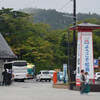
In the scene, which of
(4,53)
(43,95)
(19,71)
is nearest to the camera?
(43,95)

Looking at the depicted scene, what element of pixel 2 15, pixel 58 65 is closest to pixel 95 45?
pixel 58 65

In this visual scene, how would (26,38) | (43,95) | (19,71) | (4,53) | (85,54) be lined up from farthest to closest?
(26,38)
(19,71)
(4,53)
(85,54)
(43,95)

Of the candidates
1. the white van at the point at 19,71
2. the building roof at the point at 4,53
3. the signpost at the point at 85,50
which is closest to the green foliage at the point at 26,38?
the white van at the point at 19,71

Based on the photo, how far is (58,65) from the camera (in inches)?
3509

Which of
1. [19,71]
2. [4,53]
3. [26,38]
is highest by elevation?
[26,38]

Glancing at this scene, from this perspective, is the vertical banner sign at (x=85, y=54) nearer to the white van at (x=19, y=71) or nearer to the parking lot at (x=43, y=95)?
the parking lot at (x=43, y=95)

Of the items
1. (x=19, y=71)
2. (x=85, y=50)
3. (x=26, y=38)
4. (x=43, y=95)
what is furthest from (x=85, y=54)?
(x=26, y=38)

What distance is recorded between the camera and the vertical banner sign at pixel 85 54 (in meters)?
28.0

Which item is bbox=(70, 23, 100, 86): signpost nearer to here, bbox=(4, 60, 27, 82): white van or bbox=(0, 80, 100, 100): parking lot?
bbox=(0, 80, 100, 100): parking lot

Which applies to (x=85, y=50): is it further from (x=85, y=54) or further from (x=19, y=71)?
(x=19, y=71)

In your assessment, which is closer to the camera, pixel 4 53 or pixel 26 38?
pixel 4 53

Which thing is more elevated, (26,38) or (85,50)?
(26,38)

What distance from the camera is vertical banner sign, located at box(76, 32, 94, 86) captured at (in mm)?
27969

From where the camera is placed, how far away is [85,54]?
28.1 meters
